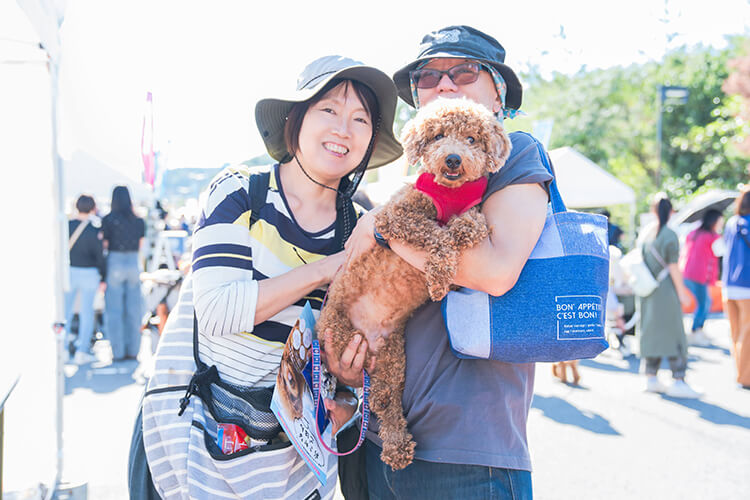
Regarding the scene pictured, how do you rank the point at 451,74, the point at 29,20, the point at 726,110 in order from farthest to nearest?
the point at 726,110 → the point at 29,20 → the point at 451,74

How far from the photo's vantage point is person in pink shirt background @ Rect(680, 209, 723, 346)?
9.71 metres

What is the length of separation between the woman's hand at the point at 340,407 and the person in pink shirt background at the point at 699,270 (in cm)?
951

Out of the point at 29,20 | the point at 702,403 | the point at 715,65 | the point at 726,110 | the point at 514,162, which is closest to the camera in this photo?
the point at 514,162

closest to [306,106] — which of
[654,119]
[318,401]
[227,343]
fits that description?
[227,343]

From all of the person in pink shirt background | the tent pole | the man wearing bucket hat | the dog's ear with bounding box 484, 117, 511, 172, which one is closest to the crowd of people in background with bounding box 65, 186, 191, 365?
the tent pole

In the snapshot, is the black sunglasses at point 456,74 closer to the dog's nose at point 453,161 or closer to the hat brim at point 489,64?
the hat brim at point 489,64

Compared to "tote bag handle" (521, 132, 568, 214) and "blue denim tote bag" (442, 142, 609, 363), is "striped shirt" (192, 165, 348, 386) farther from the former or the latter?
"tote bag handle" (521, 132, 568, 214)

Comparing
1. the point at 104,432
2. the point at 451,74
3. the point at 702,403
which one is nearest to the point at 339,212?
the point at 451,74

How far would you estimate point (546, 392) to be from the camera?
654 cm

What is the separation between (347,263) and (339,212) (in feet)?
0.92

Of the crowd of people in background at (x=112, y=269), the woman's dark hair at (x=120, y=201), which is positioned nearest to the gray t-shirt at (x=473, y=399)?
the crowd of people in background at (x=112, y=269)

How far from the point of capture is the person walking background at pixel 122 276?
25.6ft

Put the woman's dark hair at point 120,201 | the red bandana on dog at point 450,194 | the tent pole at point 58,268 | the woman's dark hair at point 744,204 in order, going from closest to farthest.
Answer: the red bandana on dog at point 450,194
the tent pole at point 58,268
the woman's dark hair at point 744,204
the woman's dark hair at point 120,201

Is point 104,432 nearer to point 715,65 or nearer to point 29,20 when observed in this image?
point 29,20
